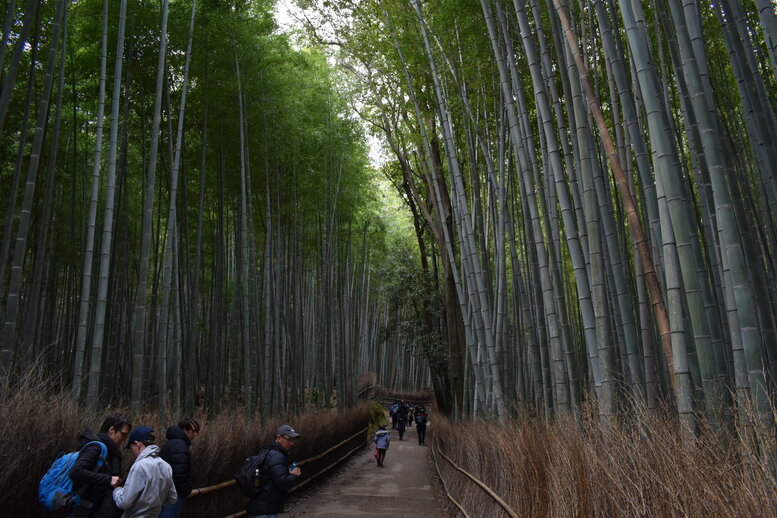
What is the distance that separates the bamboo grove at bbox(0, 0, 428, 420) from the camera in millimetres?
4586

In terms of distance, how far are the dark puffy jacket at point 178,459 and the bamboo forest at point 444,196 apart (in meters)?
0.49

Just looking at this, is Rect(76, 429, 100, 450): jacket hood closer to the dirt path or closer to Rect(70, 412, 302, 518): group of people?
Rect(70, 412, 302, 518): group of people

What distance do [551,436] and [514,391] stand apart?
3.34 metres

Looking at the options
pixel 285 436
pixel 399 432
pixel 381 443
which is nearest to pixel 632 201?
pixel 285 436

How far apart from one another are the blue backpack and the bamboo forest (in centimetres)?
34

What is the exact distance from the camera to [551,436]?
8.27 ft

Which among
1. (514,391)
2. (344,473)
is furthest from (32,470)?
(344,473)

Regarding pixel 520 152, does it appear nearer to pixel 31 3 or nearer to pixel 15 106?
pixel 31 3

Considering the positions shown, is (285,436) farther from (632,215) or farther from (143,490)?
(632,215)

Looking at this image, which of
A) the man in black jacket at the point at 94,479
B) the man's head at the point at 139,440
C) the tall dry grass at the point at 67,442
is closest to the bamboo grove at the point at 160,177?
the tall dry grass at the point at 67,442

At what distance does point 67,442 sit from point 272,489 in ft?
3.38

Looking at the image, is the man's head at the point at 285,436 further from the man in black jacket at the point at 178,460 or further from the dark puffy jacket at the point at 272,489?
the man in black jacket at the point at 178,460

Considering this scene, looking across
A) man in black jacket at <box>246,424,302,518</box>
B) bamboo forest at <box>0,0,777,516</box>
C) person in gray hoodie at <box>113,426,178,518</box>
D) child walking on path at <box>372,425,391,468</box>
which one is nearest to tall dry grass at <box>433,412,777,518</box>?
bamboo forest at <box>0,0,777,516</box>

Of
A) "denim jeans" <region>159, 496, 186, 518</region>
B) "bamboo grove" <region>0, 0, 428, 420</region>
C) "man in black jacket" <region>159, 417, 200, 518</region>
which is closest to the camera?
"denim jeans" <region>159, 496, 186, 518</region>
